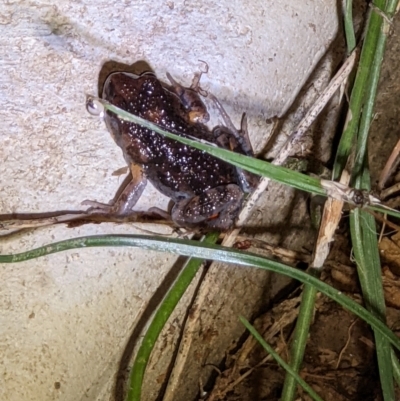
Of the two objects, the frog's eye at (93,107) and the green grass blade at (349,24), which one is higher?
the green grass blade at (349,24)

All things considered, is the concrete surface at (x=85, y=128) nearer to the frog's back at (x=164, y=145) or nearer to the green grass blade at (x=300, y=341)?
the frog's back at (x=164, y=145)

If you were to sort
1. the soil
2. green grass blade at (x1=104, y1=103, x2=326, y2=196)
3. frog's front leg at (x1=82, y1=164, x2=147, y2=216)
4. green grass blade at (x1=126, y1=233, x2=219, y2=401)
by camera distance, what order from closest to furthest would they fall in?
green grass blade at (x1=104, y1=103, x2=326, y2=196)
green grass blade at (x1=126, y1=233, x2=219, y2=401)
frog's front leg at (x1=82, y1=164, x2=147, y2=216)
the soil

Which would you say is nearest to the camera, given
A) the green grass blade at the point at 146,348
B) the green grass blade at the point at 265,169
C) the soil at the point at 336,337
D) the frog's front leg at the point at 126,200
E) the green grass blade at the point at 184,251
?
the green grass blade at the point at 265,169

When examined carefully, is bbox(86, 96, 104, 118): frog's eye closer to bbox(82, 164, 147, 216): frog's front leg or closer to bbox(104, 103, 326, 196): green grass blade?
bbox(82, 164, 147, 216): frog's front leg

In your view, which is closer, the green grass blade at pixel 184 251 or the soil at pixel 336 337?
the green grass blade at pixel 184 251

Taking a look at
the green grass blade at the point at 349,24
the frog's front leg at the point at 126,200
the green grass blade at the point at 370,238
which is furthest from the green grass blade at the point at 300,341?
the green grass blade at the point at 349,24

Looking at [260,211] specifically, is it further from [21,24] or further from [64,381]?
[21,24]

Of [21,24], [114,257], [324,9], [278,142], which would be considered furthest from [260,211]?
[21,24]

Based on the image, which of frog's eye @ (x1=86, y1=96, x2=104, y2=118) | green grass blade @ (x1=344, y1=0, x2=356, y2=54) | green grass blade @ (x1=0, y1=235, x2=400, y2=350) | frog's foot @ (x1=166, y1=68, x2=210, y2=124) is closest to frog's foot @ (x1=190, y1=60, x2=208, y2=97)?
frog's foot @ (x1=166, y1=68, x2=210, y2=124)

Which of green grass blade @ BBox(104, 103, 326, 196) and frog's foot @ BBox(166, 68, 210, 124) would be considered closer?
green grass blade @ BBox(104, 103, 326, 196)
